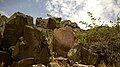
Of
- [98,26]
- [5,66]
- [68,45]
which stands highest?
[98,26]

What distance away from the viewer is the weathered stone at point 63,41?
45.4ft

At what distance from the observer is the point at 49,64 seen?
12.0 meters

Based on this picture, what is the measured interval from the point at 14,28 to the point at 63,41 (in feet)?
12.4

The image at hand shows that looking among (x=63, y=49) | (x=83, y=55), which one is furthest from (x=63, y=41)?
(x=83, y=55)

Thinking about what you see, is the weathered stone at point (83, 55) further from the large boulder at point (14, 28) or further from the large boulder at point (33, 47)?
the large boulder at point (14, 28)

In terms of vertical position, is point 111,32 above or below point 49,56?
above

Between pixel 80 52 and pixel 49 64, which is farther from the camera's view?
pixel 80 52

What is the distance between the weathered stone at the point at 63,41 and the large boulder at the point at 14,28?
2.68m

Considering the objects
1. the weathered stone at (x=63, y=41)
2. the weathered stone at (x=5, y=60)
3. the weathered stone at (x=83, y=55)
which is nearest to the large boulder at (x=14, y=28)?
the weathered stone at (x=5, y=60)

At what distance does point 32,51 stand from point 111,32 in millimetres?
4456

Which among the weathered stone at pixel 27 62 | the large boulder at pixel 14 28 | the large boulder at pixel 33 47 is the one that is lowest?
the weathered stone at pixel 27 62

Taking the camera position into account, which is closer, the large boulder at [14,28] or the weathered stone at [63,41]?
the weathered stone at [63,41]

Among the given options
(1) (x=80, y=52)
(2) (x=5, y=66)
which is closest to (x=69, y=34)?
(1) (x=80, y=52)

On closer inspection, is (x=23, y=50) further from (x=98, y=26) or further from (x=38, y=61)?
(x=98, y=26)
